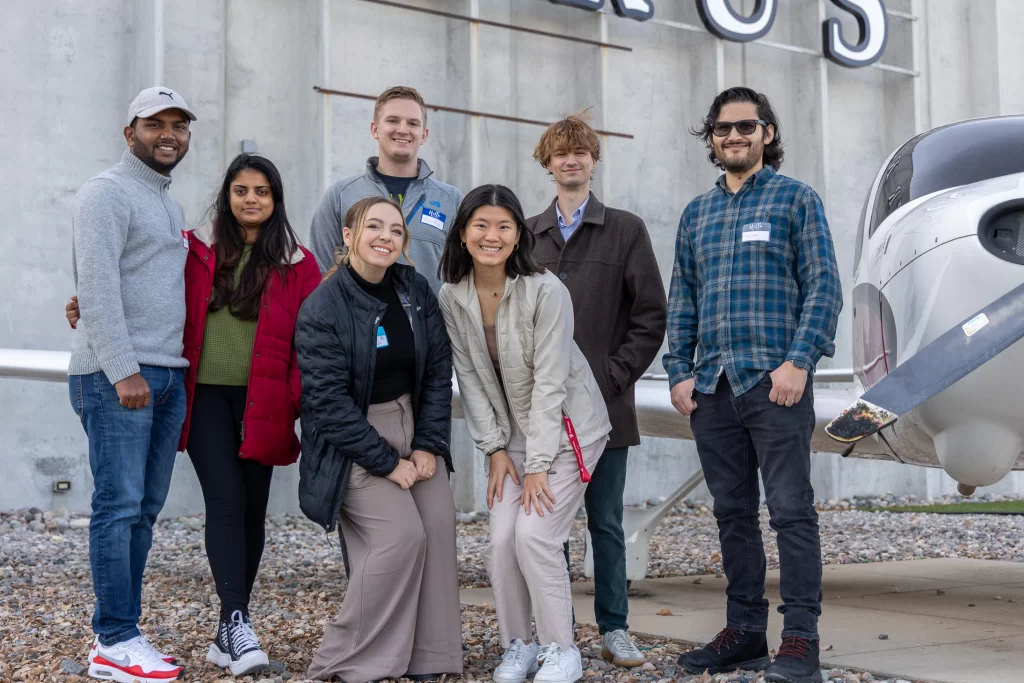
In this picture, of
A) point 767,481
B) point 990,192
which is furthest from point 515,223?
point 990,192

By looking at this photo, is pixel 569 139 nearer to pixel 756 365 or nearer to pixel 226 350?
pixel 756 365

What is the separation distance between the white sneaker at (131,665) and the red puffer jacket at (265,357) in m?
0.64

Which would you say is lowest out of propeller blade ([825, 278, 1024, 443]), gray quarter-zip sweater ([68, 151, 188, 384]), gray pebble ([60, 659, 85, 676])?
gray pebble ([60, 659, 85, 676])

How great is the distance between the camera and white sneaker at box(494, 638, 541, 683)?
9.93 feet

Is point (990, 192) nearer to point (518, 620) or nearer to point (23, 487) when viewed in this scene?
point (518, 620)

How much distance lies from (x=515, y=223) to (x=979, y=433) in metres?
1.64

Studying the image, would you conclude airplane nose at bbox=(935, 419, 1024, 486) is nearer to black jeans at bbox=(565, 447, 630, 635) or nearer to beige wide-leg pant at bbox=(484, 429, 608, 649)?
black jeans at bbox=(565, 447, 630, 635)

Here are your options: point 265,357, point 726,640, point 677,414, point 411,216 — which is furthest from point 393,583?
point 677,414

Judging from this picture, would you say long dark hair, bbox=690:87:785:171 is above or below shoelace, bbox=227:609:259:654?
above

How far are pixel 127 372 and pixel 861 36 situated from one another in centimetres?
1115

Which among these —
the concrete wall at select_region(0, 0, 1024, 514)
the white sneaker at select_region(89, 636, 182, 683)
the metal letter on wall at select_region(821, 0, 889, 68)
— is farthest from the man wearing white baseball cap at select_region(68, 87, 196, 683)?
the metal letter on wall at select_region(821, 0, 889, 68)

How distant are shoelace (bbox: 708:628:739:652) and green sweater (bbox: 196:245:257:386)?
1742 mm

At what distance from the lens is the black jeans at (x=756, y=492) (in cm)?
304

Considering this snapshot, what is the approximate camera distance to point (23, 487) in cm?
781
